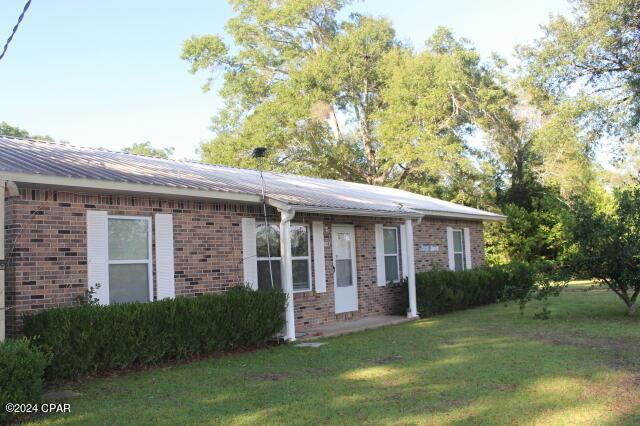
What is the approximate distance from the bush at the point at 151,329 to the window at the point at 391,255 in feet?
17.0

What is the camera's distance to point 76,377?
7570mm

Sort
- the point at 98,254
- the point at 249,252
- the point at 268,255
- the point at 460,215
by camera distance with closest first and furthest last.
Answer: the point at 98,254 < the point at 249,252 < the point at 268,255 < the point at 460,215

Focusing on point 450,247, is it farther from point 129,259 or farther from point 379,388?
point 379,388

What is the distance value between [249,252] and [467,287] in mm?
7237

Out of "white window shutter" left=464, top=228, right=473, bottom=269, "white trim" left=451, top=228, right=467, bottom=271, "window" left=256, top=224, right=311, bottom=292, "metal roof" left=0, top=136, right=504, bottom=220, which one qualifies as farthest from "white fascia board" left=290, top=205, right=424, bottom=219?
"white window shutter" left=464, top=228, right=473, bottom=269

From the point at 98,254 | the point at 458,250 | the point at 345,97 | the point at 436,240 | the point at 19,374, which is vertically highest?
the point at 345,97

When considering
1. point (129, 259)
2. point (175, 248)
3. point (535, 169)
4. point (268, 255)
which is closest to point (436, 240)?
point (268, 255)

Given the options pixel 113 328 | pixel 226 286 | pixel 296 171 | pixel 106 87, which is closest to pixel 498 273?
pixel 226 286

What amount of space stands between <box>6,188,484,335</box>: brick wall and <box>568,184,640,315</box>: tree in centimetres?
470

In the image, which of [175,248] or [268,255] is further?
[268,255]

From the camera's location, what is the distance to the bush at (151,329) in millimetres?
7367

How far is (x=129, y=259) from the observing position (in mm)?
9125

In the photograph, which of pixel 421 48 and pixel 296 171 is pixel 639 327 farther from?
pixel 421 48

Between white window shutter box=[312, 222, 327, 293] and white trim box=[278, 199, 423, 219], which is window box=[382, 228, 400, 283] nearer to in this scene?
white trim box=[278, 199, 423, 219]
